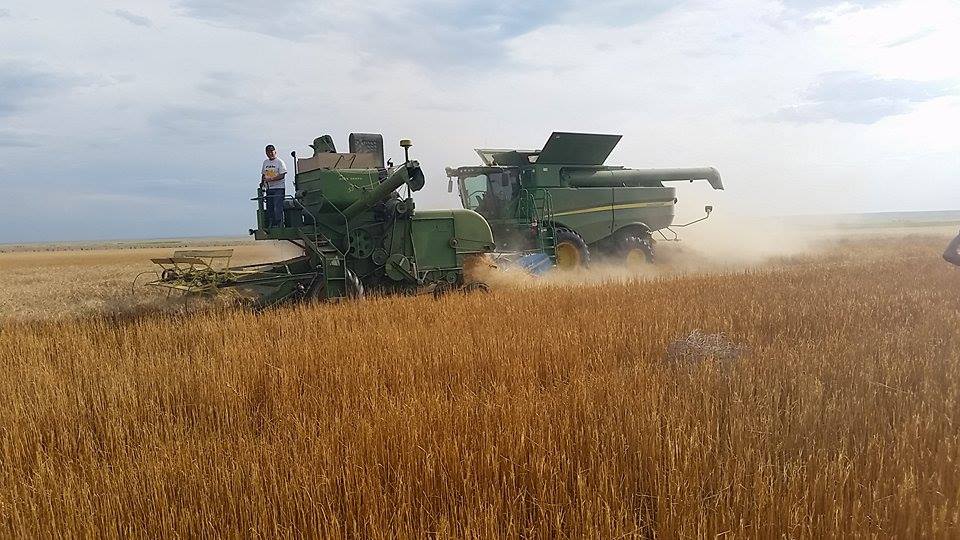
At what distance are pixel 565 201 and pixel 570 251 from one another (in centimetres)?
120

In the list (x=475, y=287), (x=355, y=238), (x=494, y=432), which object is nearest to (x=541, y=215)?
(x=475, y=287)

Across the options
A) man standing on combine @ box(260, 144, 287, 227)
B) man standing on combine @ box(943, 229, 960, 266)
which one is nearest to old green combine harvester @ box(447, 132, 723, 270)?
man standing on combine @ box(260, 144, 287, 227)

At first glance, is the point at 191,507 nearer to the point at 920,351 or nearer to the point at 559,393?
the point at 559,393

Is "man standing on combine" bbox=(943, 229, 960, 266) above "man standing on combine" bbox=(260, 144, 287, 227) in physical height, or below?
below

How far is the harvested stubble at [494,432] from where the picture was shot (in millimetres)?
2436

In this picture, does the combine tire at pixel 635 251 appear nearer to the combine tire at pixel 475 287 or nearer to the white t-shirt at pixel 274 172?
the combine tire at pixel 475 287

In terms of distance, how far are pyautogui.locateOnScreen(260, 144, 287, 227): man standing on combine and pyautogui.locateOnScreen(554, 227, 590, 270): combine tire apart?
6744 millimetres

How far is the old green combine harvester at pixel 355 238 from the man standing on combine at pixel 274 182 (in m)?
0.12

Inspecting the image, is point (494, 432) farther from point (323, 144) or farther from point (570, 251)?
point (570, 251)

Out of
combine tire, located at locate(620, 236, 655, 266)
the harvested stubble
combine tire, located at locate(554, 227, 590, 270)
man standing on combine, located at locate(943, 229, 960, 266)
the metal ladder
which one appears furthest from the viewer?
combine tire, located at locate(620, 236, 655, 266)

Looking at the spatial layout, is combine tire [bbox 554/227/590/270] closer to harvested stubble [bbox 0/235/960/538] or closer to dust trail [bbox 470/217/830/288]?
dust trail [bbox 470/217/830/288]

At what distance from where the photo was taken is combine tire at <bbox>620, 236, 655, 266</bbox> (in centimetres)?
1536

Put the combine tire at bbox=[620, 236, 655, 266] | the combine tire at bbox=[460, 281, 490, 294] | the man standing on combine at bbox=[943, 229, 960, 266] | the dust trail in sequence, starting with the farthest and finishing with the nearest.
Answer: the combine tire at bbox=[620, 236, 655, 266] → the dust trail → the combine tire at bbox=[460, 281, 490, 294] → the man standing on combine at bbox=[943, 229, 960, 266]

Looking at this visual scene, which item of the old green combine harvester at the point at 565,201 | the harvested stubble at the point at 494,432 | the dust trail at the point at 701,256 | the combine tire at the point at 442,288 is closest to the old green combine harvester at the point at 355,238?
the combine tire at the point at 442,288
